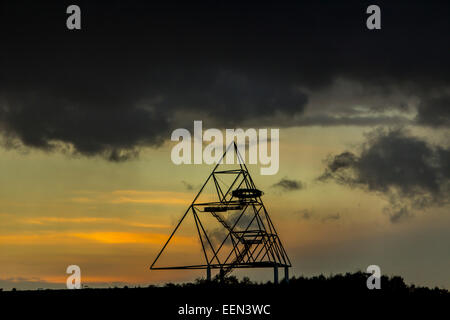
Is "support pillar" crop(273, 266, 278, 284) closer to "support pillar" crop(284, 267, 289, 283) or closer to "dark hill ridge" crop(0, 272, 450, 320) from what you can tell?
"support pillar" crop(284, 267, 289, 283)

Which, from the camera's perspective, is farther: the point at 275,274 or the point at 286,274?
the point at 286,274
